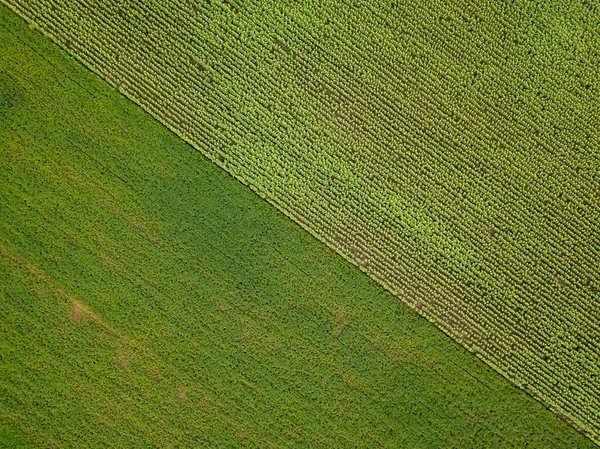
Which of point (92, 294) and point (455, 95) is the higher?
point (455, 95)

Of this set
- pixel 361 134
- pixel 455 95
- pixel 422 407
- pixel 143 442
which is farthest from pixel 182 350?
pixel 455 95

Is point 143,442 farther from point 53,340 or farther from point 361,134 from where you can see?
point 361,134

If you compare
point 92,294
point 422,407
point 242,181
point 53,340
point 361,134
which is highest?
point 361,134

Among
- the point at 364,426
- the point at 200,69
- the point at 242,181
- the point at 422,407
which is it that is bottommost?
the point at 364,426

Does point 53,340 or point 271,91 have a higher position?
point 271,91

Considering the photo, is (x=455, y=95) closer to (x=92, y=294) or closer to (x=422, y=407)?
(x=422, y=407)

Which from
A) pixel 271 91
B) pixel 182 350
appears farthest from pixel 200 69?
pixel 182 350
